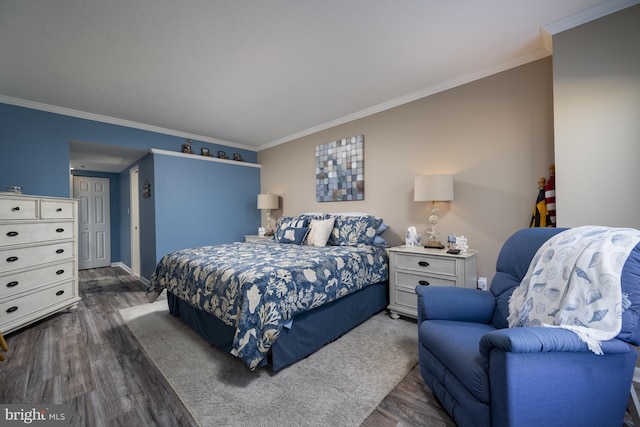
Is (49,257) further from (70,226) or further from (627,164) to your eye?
(627,164)

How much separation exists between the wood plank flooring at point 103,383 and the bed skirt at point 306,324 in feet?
1.47

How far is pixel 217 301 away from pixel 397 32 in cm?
250

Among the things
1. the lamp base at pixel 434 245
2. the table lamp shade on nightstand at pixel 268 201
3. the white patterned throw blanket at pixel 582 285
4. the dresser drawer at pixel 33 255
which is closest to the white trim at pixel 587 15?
the white patterned throw blanket at pixel 582 285

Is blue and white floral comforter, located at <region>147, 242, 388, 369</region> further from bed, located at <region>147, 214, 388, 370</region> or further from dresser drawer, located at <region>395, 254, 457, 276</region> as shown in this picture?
dresser drawer, located at <region>395, 254, 457, 276</region>

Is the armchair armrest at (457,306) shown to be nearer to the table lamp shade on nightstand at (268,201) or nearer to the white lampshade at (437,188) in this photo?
the white lampshade at (437,188)

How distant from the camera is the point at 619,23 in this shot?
69.3 inches

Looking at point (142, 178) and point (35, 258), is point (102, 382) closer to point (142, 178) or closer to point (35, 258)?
point (35, 258)

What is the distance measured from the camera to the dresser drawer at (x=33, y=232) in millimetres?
2410

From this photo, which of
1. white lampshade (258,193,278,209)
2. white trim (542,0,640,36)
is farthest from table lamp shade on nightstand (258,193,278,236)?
white trim (542,0,640,36)

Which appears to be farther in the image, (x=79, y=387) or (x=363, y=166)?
(x=363, y=166)

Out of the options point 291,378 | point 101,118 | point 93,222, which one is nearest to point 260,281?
point 291,378

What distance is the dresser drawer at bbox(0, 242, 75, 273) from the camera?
2.41 metres

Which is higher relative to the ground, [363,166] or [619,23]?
[619,23]

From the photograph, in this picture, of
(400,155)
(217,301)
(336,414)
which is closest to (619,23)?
(400,155)
